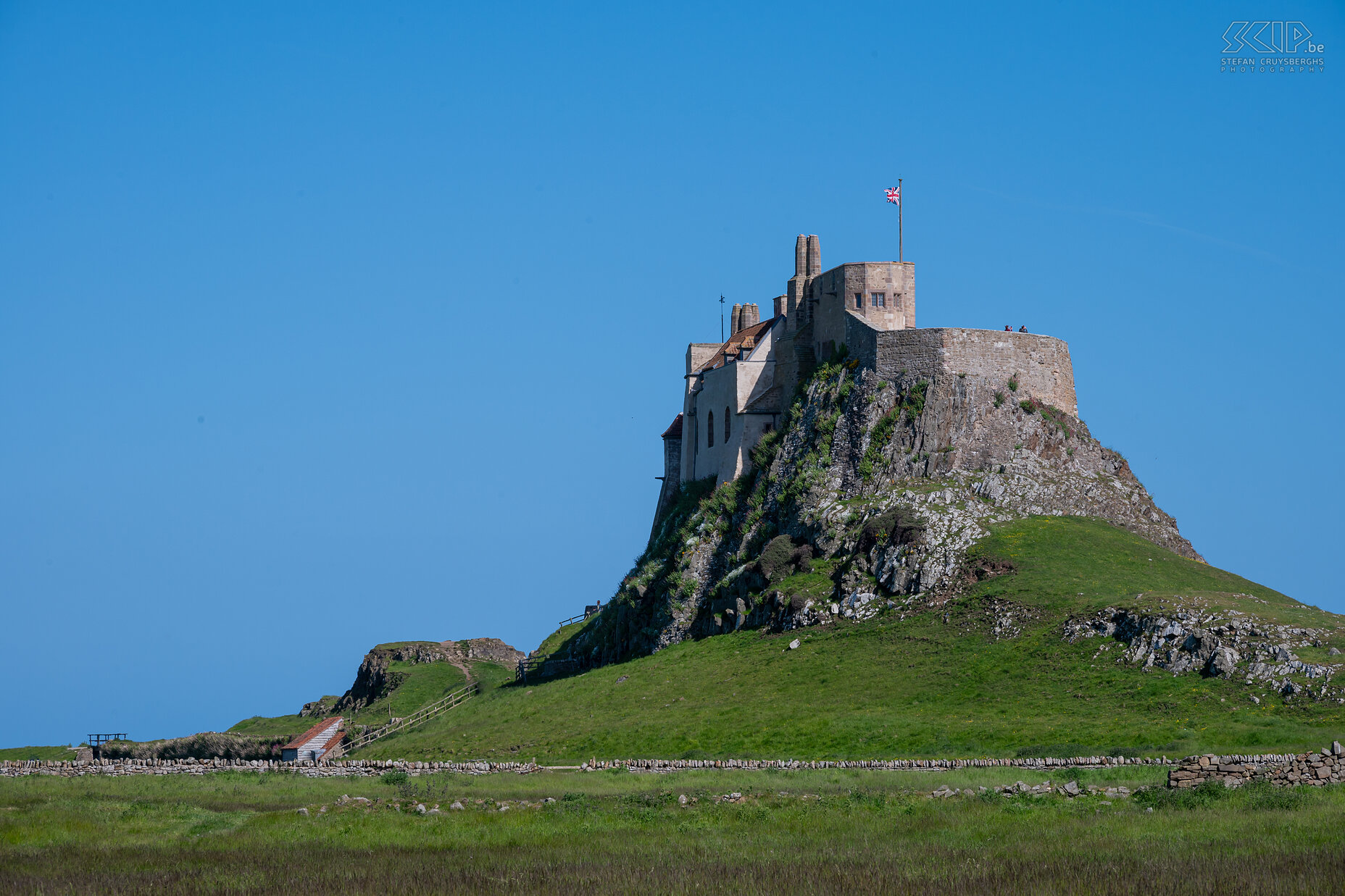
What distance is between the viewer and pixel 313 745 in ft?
262

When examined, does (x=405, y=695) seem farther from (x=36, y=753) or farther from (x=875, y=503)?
(x=875, y=503)

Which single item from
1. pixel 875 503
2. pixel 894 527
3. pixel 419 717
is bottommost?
pixel 419 717

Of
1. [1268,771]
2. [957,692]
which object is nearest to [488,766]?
[957,692]

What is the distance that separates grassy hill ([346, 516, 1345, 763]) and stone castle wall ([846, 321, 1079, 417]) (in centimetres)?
988

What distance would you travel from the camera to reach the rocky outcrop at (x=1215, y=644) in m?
54.6

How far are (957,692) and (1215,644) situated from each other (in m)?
10.4

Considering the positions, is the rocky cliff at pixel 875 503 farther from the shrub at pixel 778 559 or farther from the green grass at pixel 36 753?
the green grass at pixel 36 753

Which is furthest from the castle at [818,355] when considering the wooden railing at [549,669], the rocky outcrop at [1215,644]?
the rocky outcrop at [1215,644]

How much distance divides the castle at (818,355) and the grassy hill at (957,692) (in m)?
10.9

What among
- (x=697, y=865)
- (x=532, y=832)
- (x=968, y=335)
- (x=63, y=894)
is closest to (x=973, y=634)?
(x=968, y=335)

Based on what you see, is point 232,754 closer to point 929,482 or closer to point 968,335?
point 929,482

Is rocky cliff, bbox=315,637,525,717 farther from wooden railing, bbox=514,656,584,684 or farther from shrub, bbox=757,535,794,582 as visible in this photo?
shrub, bbox=757,535,794,582

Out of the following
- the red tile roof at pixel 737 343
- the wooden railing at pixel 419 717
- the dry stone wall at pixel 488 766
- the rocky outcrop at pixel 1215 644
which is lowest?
the dry stone wall at pixel 488 766

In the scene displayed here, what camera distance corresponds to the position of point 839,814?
121ft
